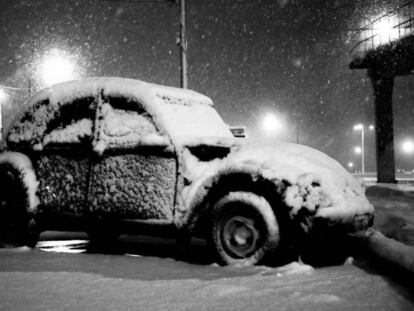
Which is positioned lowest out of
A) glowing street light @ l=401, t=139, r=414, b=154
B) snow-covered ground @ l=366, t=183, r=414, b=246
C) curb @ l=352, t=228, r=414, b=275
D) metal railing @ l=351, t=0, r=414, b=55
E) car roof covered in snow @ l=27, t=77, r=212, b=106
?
snow-covered ground @ l=366, t=183, r=414, b=246

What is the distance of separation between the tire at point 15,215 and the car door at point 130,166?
0.92 m

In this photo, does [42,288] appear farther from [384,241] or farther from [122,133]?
[384,241]

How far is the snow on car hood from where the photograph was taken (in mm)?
4449

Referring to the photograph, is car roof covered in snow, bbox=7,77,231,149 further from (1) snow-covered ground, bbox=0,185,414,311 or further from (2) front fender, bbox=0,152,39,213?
(1) snow-covered ground, bbox=0,185,414,311

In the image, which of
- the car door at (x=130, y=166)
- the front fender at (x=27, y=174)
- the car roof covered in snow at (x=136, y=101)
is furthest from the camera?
the front fender at (x=27, y=174)

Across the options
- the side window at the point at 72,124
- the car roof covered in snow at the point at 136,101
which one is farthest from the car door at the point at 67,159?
the car roof covered in snow at the point at 136,101

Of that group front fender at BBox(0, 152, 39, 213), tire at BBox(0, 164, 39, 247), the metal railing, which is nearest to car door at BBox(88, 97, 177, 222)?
front fender at BBox(0, 152, 39, 213)

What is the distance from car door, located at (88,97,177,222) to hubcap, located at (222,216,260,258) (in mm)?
608

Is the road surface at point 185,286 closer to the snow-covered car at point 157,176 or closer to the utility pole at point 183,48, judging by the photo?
the snow-covered car at point 157,176

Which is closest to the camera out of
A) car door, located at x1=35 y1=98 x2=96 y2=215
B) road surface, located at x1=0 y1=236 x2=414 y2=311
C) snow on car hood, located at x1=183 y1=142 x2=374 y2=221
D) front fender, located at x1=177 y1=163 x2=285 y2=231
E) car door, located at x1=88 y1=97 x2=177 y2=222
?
road surface, located at x1=0 y1=236 x2=414 y2=311

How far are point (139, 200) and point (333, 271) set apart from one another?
196 centimetres


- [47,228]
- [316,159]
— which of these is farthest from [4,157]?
[316,159]

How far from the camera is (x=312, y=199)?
14.5 ft

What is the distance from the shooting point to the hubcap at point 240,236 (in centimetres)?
461
